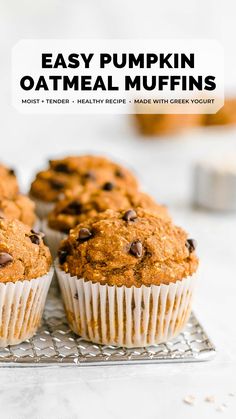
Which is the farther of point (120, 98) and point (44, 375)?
point (120, 98)

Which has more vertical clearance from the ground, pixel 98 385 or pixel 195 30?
pixel 195 30

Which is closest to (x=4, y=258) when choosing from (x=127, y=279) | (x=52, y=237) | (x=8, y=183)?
(x=127, y=279)

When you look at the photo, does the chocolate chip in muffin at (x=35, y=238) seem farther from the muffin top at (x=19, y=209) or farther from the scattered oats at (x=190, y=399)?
the scattered oats at (x=190, y=399)

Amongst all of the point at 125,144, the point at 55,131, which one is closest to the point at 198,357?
the point at 125,144

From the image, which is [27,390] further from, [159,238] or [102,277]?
[159,238]

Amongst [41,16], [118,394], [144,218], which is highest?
[41,16]

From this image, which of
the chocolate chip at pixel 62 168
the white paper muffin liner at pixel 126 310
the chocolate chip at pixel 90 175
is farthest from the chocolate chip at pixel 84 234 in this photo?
the chocolate chip at pixel 62 168
